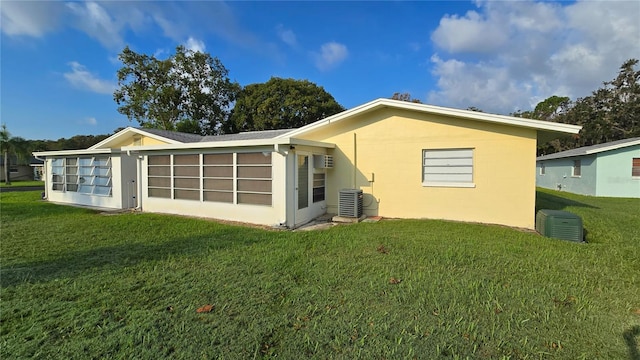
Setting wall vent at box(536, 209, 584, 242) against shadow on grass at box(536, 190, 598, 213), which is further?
shadow on grass at box(536, 190, 598, 213)

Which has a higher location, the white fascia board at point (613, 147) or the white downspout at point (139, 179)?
Result: the white fascia board at point (613, 147)

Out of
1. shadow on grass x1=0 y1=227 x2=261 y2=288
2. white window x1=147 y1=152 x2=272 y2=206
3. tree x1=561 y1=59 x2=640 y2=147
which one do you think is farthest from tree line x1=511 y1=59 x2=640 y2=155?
shadow on grass x1=0 y1=227 x2=261 y2=288

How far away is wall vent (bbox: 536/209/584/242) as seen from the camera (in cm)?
624

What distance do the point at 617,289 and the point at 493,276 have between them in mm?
1423

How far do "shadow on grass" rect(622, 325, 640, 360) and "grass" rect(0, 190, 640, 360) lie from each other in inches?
0.5

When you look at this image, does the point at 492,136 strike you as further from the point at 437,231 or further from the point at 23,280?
the point at 23,280

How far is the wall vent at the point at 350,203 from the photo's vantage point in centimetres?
847

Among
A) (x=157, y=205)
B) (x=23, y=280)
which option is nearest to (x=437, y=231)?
(x=23, y=280)

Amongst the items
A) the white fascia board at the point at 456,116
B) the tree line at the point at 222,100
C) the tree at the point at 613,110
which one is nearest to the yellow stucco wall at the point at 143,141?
the white fascia board at the point at 456,116

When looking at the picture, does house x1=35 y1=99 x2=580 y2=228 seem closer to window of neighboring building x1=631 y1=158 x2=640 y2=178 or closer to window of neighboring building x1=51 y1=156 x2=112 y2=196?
window of neighboring building x1=51 y1=156 x2=112 y2=196

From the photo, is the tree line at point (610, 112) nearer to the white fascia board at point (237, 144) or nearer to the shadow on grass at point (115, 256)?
the white fascia board at point (237, 144)

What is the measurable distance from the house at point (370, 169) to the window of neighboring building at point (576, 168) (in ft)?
43.9

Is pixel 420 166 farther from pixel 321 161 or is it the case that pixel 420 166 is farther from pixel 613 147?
pixel 613 147

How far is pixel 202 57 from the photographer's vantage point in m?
28.5
